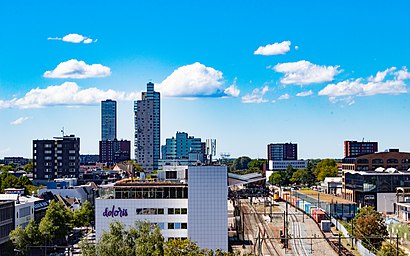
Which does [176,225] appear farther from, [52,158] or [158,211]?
[52,158]

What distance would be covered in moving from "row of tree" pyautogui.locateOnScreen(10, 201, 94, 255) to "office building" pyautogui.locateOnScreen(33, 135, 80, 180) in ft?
172

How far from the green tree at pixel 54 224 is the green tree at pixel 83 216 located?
8.06m

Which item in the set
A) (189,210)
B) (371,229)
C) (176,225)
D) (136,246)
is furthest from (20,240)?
(371,229)

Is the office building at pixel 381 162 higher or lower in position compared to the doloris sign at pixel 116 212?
higher

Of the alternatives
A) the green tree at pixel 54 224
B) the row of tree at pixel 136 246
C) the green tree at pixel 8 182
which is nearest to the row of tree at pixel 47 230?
the green tree at pixel 54 224

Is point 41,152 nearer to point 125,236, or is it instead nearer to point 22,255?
point 22,255

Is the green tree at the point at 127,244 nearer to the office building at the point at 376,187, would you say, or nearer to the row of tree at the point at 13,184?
the row of tree at the point at 13,184

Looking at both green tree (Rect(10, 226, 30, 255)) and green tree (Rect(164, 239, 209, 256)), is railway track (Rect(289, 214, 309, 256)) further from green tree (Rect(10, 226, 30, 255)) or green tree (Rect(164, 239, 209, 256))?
green tree (Rect(10, 226, 30, 255))

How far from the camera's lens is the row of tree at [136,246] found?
39.2 meters

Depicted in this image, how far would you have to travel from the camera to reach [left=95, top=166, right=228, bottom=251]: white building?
51812 mm

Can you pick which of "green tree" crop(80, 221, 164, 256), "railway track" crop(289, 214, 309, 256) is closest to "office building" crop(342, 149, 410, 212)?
"railway track" crop(289, 214, 309, 256)

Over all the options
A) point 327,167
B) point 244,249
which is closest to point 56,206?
point 244,249

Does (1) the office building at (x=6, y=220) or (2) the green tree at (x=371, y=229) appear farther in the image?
(2) the green tree at (x=371, y=229)

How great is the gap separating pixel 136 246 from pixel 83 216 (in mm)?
38136
